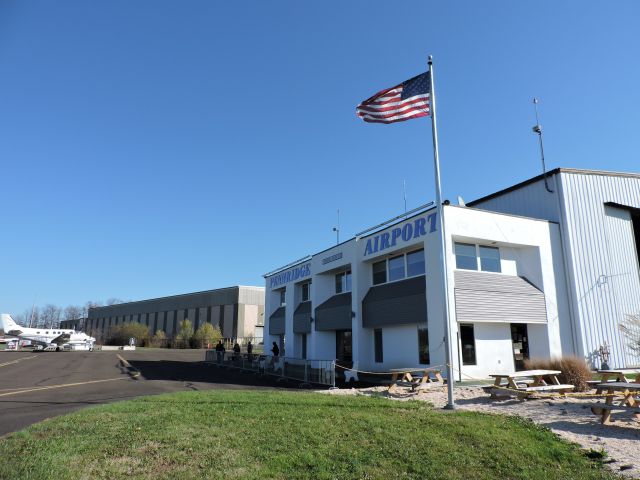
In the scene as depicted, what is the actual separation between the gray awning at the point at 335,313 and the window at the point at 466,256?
7126mm

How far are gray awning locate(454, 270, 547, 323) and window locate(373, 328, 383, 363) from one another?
5.64m

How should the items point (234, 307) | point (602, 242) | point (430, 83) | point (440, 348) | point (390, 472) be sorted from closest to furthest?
point (390, 472) < point (430, 83) < point (440, 348) < point (602, 242) < point (234, 307)

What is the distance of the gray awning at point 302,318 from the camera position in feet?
99.8

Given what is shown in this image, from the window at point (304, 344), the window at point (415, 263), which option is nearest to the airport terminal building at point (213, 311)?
the window at point (304, 344)

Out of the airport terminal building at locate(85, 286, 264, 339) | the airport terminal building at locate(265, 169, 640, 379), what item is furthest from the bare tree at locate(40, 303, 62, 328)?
the airport terminal building at locate(265, 169, 640, 379)

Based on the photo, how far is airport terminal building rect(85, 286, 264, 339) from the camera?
80312mm

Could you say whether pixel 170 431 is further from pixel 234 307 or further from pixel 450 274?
pixel 234 307

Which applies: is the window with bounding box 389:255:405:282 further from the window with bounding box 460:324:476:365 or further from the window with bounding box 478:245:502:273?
the window with bounding box 460:324:476:365

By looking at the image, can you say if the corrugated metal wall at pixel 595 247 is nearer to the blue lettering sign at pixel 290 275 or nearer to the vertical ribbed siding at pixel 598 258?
the vertical ribbed siding at pixel 598 258

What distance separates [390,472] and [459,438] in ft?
7.14

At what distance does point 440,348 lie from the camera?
1855 cm

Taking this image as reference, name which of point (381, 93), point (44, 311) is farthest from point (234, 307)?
point (44, 311)

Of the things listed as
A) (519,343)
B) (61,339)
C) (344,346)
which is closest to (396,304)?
(519,343)

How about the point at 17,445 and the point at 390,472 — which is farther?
the point at 17,445
